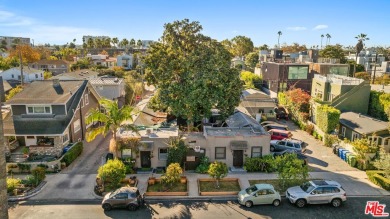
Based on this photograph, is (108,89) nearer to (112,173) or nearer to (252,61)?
(112,173)

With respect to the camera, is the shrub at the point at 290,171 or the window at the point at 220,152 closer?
the shrub at the point at 290,171

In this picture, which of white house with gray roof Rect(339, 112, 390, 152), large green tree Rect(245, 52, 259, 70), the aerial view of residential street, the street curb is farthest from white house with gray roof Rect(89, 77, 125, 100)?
large green tree Rect(245, 52, 259, 70)

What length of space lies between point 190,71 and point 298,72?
34756mm

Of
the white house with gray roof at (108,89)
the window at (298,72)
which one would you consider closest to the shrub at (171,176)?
the white house with gray roof at (108,89)

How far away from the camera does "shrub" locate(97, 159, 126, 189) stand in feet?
77.3

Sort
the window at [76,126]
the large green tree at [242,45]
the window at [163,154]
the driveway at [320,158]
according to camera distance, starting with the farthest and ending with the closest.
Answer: the large green tree at [242,45] → the window at [76,126] → the driveway at [320,158] → the window at [163,154]

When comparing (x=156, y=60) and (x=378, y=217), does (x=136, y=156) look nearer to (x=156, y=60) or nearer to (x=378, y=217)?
(x=156, y=60)

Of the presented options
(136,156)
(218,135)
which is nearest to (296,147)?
(218,135)

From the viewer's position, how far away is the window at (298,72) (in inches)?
2261

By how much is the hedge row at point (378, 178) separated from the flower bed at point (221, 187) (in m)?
12.1

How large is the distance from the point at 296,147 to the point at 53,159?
25521 millimetres

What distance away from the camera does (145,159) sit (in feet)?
95.3

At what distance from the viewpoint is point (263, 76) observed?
6856cm

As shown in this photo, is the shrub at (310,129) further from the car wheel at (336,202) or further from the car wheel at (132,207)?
the car wheel at (132,207)
